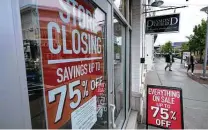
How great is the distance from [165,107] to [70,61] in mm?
1970

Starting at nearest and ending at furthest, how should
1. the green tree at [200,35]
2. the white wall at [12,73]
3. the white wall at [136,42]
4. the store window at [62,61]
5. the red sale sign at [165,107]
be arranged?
1. the white wall at [12,73]
2. the store window at [62,61]
3. the red sale sign at [165,107]
4. the white wall at [136,42]
5. the green tree at [200,35]

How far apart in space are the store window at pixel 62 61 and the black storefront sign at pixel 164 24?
146 inches

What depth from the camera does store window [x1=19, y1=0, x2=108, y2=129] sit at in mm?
724

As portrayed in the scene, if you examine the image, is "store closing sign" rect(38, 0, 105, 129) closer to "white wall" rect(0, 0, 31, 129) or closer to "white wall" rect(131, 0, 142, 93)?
"white wall" rect(0, 0, 31, 129)

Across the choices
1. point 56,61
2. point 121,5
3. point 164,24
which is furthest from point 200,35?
point 56,61

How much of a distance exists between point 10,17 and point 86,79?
754 millimetres

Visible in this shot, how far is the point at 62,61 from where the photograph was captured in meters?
0.91

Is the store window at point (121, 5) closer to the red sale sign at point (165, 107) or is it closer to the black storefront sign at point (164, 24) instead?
the red sale sign at point (165, 107)

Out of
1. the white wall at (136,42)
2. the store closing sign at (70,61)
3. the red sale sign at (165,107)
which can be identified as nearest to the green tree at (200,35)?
the white wall at (136,42)

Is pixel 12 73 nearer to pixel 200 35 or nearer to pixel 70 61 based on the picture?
pixel 70 61

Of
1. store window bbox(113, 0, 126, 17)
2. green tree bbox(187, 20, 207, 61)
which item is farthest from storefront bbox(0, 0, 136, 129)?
green tree bbox(187, 20, 207, 61)

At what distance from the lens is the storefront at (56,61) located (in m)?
0.61

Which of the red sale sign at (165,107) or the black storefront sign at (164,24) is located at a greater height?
the black storefront sign at (164,24)

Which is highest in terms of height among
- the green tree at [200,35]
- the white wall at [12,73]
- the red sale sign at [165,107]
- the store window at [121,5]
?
the green tree at [200,35]
